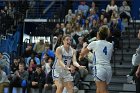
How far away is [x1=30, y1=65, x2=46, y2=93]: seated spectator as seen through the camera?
1523cm

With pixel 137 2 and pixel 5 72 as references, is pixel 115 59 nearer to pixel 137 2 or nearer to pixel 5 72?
pixel 5 72

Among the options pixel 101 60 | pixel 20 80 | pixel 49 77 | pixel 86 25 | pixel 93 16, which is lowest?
pixel 20 80

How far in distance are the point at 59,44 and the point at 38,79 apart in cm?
146

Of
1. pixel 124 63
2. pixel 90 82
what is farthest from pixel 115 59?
pixel 90 82

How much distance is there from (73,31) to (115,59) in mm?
2466

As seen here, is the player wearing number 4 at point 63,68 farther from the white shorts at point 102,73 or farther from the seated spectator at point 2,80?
the seated spectator at point 2,80

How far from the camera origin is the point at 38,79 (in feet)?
50.6

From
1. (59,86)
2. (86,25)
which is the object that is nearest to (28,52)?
(86,25)

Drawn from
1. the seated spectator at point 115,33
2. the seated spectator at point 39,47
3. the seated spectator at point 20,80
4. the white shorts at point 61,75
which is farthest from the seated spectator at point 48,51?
the white shorts at point 61,75

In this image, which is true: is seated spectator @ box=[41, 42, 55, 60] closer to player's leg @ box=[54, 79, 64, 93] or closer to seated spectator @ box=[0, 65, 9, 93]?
seated spectator @ box=[0, 65, 9, 93]

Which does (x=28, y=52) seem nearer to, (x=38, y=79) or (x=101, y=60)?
(x=38, y=79)

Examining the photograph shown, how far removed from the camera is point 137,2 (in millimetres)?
23734

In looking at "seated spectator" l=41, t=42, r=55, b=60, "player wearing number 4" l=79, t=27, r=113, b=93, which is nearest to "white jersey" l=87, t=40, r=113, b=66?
"player wearing number 4" l=79, t=27, r=113, b=93

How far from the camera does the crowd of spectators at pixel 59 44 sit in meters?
15.4
